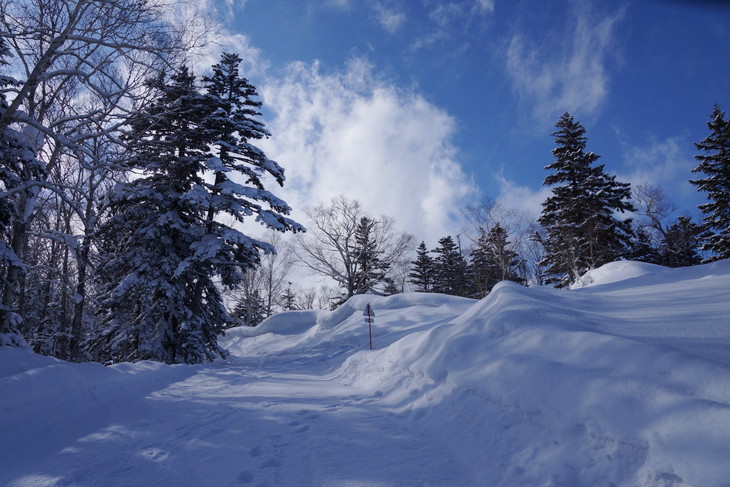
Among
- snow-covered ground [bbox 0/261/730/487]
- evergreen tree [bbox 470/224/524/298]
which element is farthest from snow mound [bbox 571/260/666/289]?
evergreen tree [bbox 470/224/524/298]

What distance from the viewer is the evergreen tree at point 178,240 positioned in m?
10.3

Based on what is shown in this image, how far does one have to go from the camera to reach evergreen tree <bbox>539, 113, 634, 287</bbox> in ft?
65.2

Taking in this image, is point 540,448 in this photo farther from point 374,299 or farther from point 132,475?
point 374,299

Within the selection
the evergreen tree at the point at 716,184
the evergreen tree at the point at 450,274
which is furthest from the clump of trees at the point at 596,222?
the evergreen tree at the point at 450,274

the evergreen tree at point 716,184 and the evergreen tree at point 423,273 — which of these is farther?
the evergreen tree at point 423,273

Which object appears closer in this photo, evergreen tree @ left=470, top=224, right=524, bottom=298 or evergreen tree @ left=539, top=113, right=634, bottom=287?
evergreen tree @ left=539, top=113, right=634, bottom=287

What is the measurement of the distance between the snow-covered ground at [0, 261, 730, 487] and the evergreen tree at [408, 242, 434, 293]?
1232 inches

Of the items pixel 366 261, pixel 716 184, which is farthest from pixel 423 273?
pixel 716 184

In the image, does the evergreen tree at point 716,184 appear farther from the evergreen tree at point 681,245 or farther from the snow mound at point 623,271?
the snow mound at point 623,271

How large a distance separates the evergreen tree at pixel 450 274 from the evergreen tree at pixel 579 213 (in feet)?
46.7

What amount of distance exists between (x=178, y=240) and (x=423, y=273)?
29.4 meters

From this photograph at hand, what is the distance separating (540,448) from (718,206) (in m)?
25.8

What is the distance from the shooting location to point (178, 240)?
37.4 ft

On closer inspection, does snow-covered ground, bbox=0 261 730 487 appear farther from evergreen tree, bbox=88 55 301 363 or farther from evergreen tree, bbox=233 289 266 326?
evergreen tree, bbox=233 289 266 326
